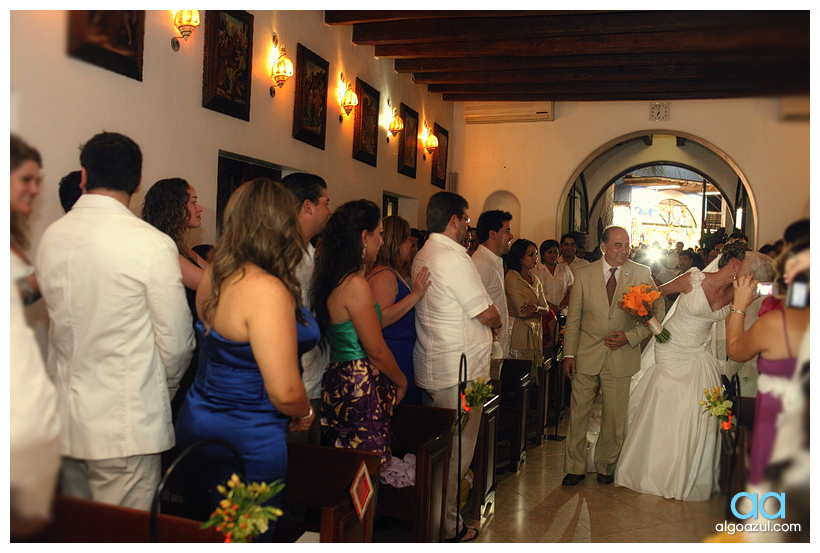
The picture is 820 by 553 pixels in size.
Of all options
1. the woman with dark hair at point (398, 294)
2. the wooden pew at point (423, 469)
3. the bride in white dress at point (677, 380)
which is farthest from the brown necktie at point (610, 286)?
the wooden pew at point (423, 469)

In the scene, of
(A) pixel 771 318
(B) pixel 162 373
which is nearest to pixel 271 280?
(B) pixel 162 373

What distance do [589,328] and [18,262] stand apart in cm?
349

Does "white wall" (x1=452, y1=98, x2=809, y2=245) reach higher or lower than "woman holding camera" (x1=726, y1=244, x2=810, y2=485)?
higher

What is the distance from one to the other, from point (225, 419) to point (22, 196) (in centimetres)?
88

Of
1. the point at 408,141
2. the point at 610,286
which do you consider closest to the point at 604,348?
the point at 610,286

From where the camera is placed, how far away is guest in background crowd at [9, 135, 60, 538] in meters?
A: 1.03

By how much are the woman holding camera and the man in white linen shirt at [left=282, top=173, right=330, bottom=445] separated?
1.80 metres

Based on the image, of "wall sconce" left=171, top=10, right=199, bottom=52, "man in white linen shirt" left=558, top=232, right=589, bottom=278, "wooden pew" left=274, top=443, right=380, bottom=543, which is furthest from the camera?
"man in white linen shirt" left=558, top=232, right=589, bottom=278

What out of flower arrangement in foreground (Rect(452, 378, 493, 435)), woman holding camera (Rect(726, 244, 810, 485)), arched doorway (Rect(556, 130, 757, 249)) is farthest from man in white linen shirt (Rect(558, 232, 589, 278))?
woman holding camera (Rect(726, 244, 810, 485))

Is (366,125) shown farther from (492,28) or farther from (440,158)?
(440,158)

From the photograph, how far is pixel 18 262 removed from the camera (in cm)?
109

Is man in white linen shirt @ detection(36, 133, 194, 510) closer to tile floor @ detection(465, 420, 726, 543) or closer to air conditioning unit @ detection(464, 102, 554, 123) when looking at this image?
tile floor @ detection(465, 420, 726, 543)

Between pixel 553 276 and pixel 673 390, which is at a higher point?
pixel 553 276

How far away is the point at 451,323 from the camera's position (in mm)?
3252
